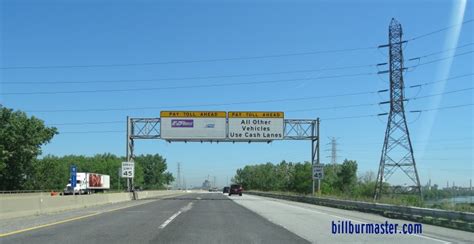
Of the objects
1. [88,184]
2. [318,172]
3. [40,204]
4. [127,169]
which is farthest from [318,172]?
[88,184]

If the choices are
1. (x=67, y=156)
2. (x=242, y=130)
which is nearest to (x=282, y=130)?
(x=242, y=130)

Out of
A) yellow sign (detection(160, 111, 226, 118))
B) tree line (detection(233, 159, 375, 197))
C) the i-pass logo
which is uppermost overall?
yellow sign (detection(160, 111, 226, 118))

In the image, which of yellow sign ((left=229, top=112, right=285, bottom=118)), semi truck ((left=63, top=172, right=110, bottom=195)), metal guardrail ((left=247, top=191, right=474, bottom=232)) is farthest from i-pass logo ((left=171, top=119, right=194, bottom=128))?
semi truck ((left=63, top=172, right=110, bottom=195))

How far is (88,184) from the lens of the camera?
8475 centimetres

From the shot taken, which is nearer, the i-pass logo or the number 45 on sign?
the number 45 on sign

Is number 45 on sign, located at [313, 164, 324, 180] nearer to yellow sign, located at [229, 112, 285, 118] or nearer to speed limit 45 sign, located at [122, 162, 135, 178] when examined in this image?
yellow sign, located at [229, 112, 285, 118]

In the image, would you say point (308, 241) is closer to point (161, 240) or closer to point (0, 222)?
point (161, 240)

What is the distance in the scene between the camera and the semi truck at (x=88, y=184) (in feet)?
262

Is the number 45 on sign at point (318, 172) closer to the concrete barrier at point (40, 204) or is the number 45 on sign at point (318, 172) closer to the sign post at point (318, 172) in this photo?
the sign post at point (318, 172)

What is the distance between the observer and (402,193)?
46.8 metres

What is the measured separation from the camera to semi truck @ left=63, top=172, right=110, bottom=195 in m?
80.0

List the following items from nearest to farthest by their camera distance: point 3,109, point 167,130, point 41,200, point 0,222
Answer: point 0,222, point 41,200, point 167,130, point 3,109

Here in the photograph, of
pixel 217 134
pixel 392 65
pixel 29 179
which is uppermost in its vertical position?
pixel 392 65

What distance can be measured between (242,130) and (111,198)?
1498cm
